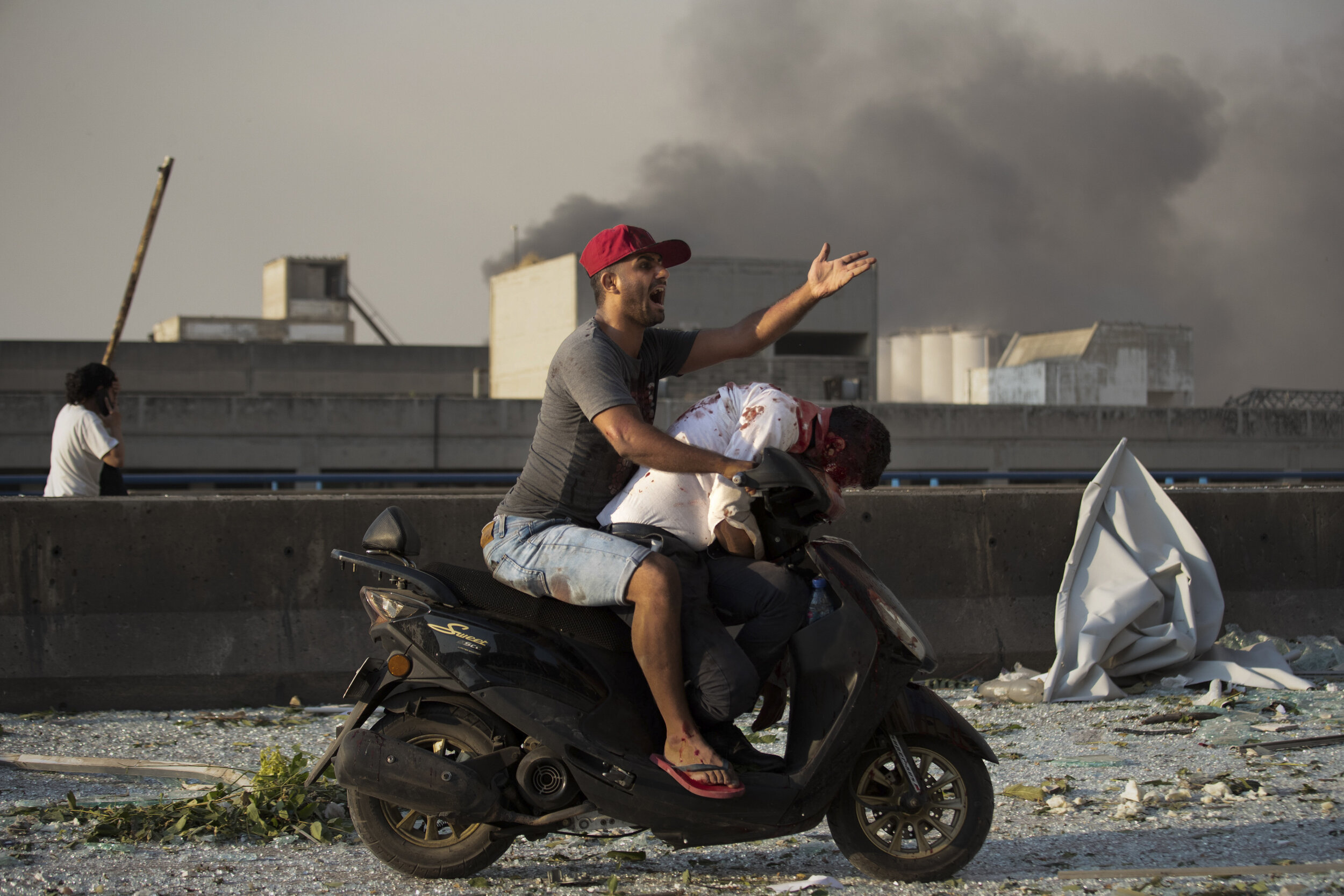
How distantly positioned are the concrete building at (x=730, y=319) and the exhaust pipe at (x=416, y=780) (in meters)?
46.8

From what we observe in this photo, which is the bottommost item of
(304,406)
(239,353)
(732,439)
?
(732,439)

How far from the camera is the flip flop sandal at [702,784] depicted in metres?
3.46

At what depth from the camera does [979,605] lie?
22.1 ft

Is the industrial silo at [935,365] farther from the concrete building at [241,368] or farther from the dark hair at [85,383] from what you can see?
the dark hair at [85,383]

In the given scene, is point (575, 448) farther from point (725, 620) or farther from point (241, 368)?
point (241, 368)

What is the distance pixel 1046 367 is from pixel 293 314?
44877mm

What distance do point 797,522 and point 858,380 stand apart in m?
52.0

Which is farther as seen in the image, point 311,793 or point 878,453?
point 311,793

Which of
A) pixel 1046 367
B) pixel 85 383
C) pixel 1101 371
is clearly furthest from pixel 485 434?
pixel 1101 371

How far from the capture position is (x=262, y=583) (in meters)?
6.21

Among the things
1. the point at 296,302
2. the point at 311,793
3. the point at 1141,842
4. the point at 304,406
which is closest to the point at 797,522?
the point at 1141,842

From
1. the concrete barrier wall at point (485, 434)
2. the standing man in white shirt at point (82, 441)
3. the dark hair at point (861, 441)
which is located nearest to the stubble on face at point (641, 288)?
the dark hair at point (861, 441)

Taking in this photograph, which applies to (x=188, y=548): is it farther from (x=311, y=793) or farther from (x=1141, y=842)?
(x=1141, y=842)

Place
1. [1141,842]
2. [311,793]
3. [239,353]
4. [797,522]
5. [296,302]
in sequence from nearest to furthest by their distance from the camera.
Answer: [797,522], [1141,842], [311,793], [239,353], [296,302]
